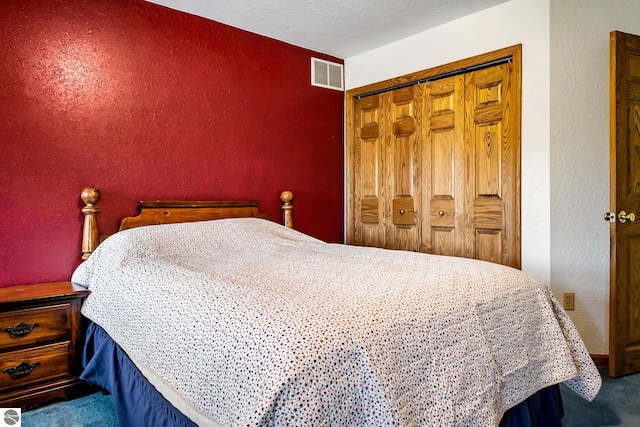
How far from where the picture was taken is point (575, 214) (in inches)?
100

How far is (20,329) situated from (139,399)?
0.87m

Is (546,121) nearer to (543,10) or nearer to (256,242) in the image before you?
(543,10)

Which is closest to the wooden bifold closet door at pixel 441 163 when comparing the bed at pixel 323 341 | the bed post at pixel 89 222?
the bed at pixel 323 341

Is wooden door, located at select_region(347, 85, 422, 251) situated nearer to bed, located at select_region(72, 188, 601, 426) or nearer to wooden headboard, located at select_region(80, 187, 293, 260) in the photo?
wooden headboard, located at select_region(80, 187, 293, 260)

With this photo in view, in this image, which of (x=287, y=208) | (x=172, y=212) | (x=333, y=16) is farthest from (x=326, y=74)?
(x=172, y=212)

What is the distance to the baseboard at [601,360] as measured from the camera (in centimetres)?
251

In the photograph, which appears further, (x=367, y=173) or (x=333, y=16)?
(x=367, y=173)

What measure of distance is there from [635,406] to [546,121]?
159cm

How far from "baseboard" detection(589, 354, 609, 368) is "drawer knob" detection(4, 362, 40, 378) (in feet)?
10.1

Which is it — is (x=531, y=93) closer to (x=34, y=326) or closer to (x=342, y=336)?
(x=342, y=336)

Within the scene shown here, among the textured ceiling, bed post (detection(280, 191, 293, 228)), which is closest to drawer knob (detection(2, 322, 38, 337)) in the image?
bed post (detection(280, 191, 293, 228))

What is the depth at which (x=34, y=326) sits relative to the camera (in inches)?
78.6

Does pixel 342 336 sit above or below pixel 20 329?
above

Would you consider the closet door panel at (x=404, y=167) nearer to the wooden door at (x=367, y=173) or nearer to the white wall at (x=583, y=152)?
the wooden door at (x=367, y=173)
